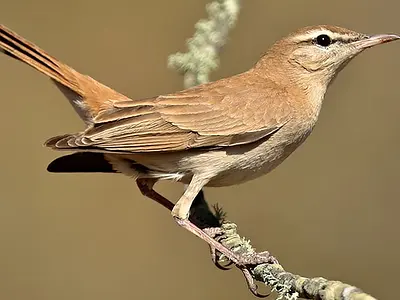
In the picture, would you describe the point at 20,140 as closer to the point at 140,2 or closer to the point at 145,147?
the point at 140,2

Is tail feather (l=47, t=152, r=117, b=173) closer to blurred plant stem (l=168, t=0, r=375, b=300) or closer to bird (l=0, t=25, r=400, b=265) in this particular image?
bird (l=0, t=25, r=400, b=265)

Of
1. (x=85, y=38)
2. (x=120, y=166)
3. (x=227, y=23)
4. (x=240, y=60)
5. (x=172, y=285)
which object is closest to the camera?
(x=227, y=23)

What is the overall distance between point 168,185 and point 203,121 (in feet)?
9.65

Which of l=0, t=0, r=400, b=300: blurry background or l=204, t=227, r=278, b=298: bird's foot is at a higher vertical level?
l=0, t=0, r=400, b=300: blurry background

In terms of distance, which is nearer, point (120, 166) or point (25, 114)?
point (120, 166)

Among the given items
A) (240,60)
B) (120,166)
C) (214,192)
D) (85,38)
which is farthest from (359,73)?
(120,166)

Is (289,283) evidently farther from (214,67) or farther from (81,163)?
(81,163)

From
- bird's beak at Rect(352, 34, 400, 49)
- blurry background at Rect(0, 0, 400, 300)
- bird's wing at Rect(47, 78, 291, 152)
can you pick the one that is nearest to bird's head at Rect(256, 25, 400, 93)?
bird's beak at Rect(352, 34, 400, 49)

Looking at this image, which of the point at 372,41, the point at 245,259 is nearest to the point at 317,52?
the point at 372,41

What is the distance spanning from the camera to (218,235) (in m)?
4.40

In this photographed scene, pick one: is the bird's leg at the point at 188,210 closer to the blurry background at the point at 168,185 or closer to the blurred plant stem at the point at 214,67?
the blurred plant stem at the point at 214,67

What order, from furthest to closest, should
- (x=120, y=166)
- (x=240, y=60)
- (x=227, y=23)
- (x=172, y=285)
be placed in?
1. (x=240, y=60)
2. (x=172, y=285)
3. (x=120, y=166)
4. (x=227, y=23)

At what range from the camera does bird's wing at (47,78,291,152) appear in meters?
4.50

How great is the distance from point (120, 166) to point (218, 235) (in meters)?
0.72
